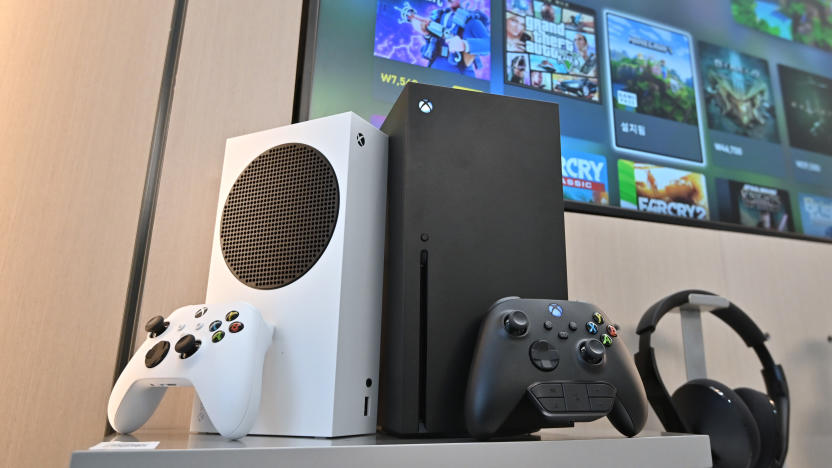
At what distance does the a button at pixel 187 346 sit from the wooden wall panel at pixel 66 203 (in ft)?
0.94

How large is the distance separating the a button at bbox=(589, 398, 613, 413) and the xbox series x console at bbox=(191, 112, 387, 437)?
0.22m

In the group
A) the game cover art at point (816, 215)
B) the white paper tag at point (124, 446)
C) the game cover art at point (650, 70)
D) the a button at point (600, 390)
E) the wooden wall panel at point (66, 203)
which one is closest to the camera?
the white paper tag at point (124, 446)

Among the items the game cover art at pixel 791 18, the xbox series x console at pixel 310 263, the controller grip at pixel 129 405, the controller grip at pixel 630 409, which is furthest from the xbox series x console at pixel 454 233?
the game cover art at pixel 791 18

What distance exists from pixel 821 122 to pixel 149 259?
1.63m

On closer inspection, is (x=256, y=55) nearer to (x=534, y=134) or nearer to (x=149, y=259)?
(x=149, y=259)

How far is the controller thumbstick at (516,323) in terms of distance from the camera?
0.48 m

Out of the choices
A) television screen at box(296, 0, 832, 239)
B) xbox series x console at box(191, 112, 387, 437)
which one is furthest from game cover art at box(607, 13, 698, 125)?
xbox series x console at box(191, 112, 387, 437)

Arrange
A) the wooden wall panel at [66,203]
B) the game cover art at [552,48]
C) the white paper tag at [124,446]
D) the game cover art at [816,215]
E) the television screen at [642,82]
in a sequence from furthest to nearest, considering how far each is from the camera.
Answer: the game cover art at [816,215], the game cover art at [552,48], the television screen at [642,82], the wooden wall panel at [66,203], the white paper tag at [124,446]

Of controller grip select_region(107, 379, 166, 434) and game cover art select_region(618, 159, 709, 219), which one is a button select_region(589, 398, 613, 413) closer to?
controller grip select_region(107, 379, 166, 434)

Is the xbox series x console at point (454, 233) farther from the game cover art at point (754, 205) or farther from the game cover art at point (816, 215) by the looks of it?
the game cover art at point (816, 215)

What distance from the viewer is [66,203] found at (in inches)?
27.6

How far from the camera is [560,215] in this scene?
0.62m

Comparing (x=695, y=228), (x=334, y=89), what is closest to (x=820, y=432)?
(x=695, y=228)

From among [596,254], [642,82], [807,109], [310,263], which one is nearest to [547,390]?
[310,263]
